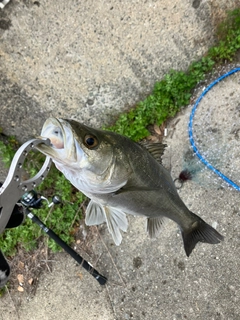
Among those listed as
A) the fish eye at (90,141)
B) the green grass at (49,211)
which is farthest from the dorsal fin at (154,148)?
the green grass at (49,211)

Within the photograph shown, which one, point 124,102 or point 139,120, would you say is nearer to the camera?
point 139,120


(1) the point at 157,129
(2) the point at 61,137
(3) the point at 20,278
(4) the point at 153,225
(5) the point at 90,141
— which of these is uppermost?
(2) the point at 61,137

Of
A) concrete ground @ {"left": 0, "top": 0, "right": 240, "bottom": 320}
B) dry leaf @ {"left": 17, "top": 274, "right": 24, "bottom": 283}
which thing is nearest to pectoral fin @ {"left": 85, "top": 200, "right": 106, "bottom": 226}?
concrete ground @ {"left": 0, "top": 0, "right": 240, "bottom": 320}

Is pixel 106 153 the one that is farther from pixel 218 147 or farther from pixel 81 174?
pixel 218 147

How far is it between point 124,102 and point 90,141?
1.88m

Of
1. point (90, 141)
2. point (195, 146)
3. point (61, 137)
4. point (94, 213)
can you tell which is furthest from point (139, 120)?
point (61, 137)

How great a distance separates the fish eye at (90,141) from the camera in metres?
1.90

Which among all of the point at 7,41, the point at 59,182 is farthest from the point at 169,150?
the point at 7,41

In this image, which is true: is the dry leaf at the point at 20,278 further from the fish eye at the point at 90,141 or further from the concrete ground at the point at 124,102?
the fish eye at the point at 90,141

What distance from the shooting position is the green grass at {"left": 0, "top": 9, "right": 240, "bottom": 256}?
11.1ft

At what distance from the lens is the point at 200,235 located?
2.40 m

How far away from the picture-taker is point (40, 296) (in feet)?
12.6

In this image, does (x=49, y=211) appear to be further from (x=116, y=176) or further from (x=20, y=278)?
(x=116, y=176)

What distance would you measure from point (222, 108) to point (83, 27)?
1.59 m
